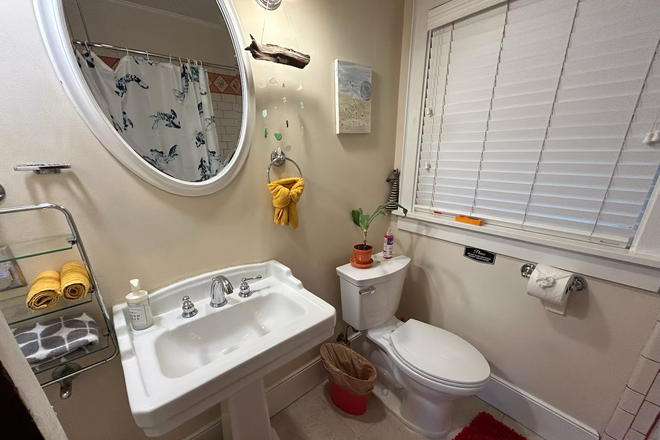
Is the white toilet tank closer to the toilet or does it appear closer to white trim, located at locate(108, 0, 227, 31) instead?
the toilet

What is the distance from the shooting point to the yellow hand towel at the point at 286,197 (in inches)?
42.4

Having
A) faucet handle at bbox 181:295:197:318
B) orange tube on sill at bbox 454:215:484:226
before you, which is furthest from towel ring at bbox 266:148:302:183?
orange tube on sill at bbox 454:215:484:226

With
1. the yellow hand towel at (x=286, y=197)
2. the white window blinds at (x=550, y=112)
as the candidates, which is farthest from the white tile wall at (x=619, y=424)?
the yellow hand towel at (x=286, y=197)

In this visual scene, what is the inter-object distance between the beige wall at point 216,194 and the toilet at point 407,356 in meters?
0.22

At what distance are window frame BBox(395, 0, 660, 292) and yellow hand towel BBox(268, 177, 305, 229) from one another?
2.56 ft

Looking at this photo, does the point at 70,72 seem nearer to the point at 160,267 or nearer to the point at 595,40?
the point at 160,267

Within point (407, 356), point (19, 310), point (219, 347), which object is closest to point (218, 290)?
point (219, 347)

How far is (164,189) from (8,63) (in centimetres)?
44

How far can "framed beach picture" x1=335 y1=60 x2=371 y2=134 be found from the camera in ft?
4.08

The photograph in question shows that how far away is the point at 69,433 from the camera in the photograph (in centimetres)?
87

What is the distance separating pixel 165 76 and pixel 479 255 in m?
1.57

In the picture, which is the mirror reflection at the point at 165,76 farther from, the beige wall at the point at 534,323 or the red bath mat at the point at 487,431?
the red bath mat at the point at 487,431

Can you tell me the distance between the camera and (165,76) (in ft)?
2.94

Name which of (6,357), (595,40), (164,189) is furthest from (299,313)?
(595,40)
